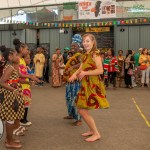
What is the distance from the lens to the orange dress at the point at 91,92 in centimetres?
507

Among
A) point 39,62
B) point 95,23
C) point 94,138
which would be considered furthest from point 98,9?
point 94,138

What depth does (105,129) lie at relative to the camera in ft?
19.7

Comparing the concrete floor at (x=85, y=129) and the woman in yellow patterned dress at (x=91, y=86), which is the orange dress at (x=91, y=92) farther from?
the concrete floor at (x=85, y=129)

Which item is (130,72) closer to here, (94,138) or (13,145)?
(94,138)

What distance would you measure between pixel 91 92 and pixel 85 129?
1.17 meters

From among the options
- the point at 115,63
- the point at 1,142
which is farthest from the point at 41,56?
the point at 1,142

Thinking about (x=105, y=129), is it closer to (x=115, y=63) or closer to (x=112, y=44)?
(x=115, y=63)

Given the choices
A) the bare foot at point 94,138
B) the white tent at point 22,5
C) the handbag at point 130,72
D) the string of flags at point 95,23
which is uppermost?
the white tent at point 22,5

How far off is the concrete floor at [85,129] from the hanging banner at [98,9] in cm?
983

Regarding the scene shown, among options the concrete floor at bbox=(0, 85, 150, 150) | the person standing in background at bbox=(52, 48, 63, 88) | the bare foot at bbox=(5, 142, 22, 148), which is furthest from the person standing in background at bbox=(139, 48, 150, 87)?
the bare foot at bbox=(5, 142, 22, 148)

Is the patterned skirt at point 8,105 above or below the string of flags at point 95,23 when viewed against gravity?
below

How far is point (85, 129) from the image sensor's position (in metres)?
6.01

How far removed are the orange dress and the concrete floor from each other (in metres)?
0.59

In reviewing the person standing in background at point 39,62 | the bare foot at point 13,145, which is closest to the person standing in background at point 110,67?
the person standing in background at point 39,62
